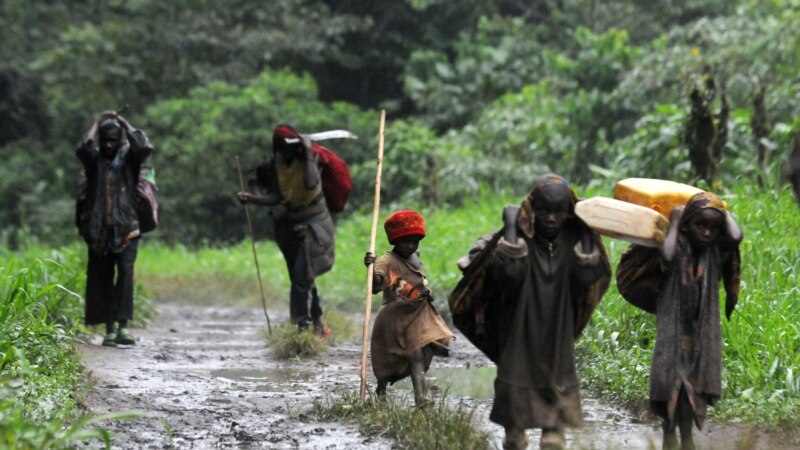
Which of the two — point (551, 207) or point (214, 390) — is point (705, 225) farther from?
point (214, 390)

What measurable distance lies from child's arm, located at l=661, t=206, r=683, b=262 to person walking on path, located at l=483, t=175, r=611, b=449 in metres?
0.30

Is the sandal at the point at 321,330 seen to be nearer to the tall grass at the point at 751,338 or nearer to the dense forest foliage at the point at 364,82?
the tall grass at the point at 751,338

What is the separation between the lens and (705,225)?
6.32m

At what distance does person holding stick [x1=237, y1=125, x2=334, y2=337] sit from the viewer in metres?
11.3

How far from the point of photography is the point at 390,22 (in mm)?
30688

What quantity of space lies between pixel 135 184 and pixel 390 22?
20392 mm

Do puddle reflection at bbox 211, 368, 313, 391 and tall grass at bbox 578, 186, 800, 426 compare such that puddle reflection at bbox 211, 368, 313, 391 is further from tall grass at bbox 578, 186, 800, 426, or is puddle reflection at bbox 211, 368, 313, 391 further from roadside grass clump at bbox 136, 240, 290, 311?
roadside grass clump at bbox 136, 240, 290, 311

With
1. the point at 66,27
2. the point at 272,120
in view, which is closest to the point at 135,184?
the point at 272,120

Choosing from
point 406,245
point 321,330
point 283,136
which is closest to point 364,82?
point 321,330

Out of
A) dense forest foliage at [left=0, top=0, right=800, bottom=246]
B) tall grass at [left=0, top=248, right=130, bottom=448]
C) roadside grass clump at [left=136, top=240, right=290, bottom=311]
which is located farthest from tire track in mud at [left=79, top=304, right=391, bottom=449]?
dense forest foliage at [left=0, top=0, right=800, bottom=246]

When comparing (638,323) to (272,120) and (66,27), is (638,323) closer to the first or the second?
(272,120)

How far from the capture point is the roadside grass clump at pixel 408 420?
623cm

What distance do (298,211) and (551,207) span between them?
18.3ft

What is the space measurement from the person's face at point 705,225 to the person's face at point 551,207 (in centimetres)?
65
